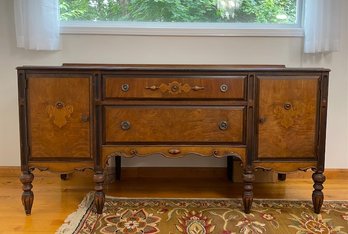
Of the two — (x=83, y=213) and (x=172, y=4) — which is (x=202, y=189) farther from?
(x=172, y=4)

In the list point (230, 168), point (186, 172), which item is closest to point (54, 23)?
point (186, 172)

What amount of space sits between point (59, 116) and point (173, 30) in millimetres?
1011

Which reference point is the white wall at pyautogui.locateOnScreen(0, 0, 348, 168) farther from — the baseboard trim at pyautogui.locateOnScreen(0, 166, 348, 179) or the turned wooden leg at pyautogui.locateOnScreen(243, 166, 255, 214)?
the turned wooden leg at pyautogui.locateOnScreen(243, 166, 255, 214)

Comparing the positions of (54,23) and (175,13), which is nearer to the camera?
(54,23)

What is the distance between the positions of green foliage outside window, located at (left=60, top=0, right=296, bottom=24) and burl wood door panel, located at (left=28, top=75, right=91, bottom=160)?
2.75ft

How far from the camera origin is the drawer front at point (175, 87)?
6.32 ft

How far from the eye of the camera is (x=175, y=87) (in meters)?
1.94

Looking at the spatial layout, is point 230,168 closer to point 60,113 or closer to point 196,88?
point 196,88

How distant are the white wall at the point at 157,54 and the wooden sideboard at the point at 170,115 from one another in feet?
2.08

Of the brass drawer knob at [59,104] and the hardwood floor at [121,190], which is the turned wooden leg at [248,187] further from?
the brass drawer knob at [59,104]

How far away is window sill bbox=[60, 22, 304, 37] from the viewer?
8.25 ft

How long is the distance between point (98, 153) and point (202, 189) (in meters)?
0.79

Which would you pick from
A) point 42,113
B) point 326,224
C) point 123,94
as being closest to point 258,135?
point 326,224

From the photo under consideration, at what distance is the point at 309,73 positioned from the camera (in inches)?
75.9
